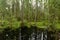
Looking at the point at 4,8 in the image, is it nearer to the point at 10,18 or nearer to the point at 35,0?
the point at 10,18

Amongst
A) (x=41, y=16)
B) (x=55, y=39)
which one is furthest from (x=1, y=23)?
(x=55, y=39)

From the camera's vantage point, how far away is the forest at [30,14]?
141 inches

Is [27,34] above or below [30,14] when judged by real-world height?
below

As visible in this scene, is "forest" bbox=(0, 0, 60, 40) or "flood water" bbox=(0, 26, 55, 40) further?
"forest" bbox=(0, 0, 60, 40)

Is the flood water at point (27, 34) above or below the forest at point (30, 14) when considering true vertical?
below

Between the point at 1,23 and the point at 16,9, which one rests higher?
the point at 16,9

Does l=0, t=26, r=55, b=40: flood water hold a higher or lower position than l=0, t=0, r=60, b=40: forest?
lower

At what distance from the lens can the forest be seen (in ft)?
11.8

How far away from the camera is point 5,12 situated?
11.8 ft

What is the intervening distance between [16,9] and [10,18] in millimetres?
209

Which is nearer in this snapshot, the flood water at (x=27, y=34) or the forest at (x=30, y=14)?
the flood water at (x=27, y=34)

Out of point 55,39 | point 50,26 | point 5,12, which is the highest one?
point 5,12

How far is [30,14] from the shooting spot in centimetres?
368

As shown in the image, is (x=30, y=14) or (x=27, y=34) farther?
(x=30, y=14)
